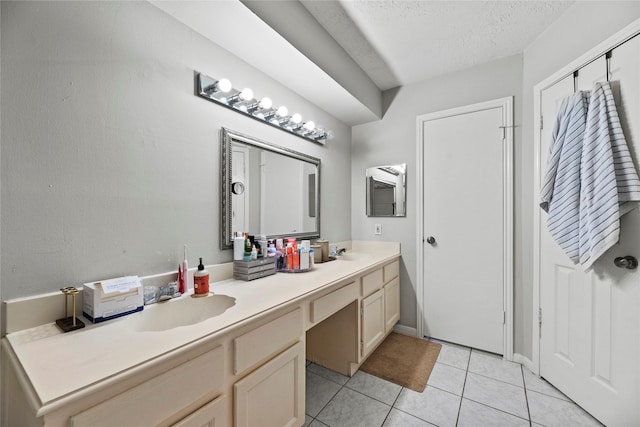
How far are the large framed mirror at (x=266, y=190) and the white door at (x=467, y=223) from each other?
3.52ft

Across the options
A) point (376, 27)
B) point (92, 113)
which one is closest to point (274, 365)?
point (92, 113)

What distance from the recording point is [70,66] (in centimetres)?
99

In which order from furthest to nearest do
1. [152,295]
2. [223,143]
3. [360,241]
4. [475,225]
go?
1. [360,241]
2. [475,225]
3. [223,143]
4. [152,295]

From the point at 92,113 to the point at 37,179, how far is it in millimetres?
316

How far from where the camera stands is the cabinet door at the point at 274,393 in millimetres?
964

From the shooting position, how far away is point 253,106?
1626mm

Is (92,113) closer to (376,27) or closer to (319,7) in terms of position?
(319,7)

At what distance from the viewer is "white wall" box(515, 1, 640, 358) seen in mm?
1384

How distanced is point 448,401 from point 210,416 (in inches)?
56.4

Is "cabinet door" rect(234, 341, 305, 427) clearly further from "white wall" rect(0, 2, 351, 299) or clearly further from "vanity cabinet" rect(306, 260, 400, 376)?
"white wall" rect(0, 2, 351, 299)

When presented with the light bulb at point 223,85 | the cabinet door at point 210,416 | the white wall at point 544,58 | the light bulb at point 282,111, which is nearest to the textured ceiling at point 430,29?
the white wall at point 544,58

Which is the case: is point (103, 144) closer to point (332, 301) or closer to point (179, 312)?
point (179, 312)

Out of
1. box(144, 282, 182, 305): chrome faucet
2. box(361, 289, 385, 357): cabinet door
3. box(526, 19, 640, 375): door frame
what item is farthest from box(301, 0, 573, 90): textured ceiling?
box(361, 289, 385, 357): cabinet door

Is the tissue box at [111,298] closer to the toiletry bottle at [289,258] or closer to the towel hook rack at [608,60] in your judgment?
the toiletry bottle at [289,258]
